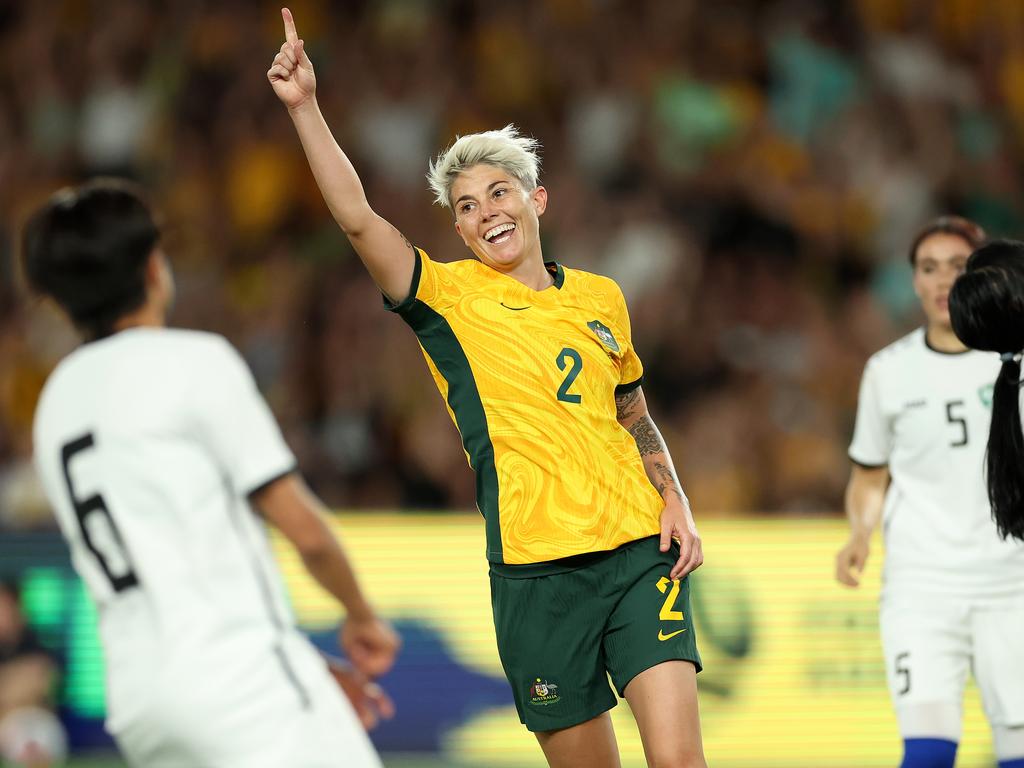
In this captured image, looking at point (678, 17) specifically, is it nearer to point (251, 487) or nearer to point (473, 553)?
point (473, 553)

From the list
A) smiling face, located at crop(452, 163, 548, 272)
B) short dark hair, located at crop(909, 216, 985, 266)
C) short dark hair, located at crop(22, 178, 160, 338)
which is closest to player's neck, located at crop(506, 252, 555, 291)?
smiling face, located at crop(452, 163, 548, 272)

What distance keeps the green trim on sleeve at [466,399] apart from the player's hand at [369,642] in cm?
122

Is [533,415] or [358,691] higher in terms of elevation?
[533,415]

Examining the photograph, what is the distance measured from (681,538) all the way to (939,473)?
161 cm

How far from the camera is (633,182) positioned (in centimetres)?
1232

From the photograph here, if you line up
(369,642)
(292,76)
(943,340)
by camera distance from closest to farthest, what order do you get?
(369,642), (292,76), (943,340)

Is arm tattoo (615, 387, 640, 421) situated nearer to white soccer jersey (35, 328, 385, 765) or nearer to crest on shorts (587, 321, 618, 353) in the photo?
crest on shorts (587, 321, 618, 353)

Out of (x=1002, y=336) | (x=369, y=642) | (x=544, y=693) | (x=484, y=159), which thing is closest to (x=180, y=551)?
(x=369, y=642)

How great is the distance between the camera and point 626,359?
5.00m

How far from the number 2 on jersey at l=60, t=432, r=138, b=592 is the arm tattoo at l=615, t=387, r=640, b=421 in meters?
2.26

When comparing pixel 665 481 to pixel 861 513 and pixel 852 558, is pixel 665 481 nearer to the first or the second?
pixel 852 558

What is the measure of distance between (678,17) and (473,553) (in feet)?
20.3

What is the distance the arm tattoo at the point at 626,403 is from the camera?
5.12 m

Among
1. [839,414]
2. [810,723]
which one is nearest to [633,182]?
[839,414]
